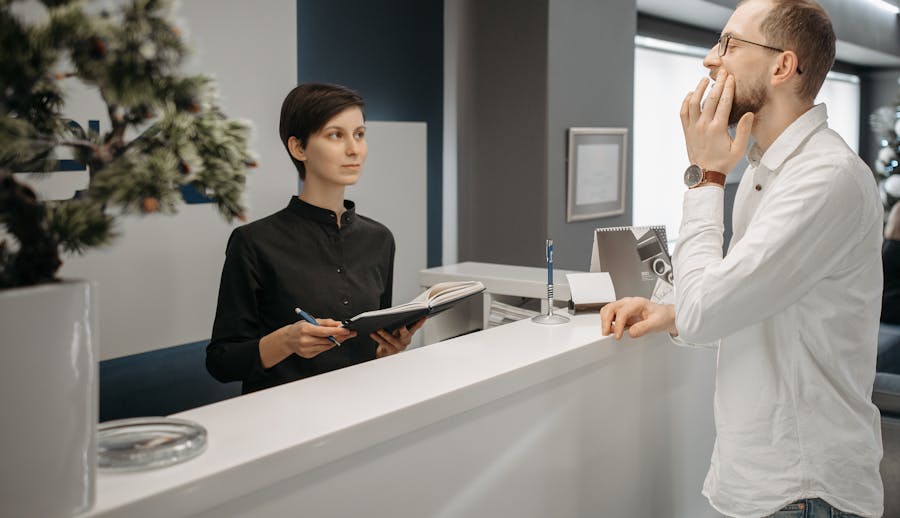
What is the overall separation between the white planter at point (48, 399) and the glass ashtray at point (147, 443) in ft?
0.39

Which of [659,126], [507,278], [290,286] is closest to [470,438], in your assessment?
[290,286]

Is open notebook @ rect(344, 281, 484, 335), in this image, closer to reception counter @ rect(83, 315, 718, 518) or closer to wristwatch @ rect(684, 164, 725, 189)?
reception counter @ rect(83, 315, 718, 518)

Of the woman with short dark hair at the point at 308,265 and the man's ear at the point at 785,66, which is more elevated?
the man's ear at the point at 785,66

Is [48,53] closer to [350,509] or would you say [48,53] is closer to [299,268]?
[350,509]

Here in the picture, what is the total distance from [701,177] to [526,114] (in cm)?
323

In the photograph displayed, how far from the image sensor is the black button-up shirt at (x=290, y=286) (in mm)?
2020

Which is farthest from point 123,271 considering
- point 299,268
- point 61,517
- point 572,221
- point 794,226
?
point 572,221

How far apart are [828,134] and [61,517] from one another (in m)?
1.36

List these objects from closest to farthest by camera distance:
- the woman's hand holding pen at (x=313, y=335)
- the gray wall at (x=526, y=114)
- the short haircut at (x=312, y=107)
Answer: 1. the woman's hand holding pen at (x=313, y=335)
2. the short haircut at (x=312, y=107)
3. the gray wall at (x=526, y=114)

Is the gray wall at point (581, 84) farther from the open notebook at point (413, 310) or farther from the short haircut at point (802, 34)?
the short haircut at point (802, 34)

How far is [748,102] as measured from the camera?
157cm

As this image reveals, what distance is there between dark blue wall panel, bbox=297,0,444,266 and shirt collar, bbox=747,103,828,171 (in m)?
2.52

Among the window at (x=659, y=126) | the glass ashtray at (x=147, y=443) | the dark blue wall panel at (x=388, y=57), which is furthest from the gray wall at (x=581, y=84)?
the glass ashtray at (x=147, y=443)

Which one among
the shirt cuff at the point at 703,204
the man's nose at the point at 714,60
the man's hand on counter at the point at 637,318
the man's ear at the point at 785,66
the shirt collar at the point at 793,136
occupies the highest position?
the man's nose at the point at 714,60
